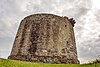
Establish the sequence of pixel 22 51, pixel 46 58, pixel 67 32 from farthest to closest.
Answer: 1. pixel 67 32
2. pixel 22 51
3. pixel 46 58

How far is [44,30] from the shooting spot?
70.6 feet

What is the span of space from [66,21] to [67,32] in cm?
181

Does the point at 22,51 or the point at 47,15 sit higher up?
the point at 47,15

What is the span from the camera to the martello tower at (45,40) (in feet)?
66.3

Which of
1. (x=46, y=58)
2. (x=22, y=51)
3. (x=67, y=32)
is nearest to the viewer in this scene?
(x=46, y=58)

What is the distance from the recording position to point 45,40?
20812mm

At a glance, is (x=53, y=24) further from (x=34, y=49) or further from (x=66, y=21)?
(x=34, y=49)

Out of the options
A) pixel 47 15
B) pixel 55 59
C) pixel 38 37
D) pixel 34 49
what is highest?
pixel 47 15

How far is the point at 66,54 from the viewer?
826 inches

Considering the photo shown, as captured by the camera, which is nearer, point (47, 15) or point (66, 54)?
point (66, 54)

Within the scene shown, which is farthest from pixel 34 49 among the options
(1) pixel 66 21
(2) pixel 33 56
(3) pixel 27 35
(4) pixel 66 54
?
(1) pixel 66 21

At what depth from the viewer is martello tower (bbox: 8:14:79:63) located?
66.3 ft

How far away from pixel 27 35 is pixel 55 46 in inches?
162

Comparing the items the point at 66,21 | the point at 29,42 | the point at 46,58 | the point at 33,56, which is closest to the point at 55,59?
the point at 46,58
